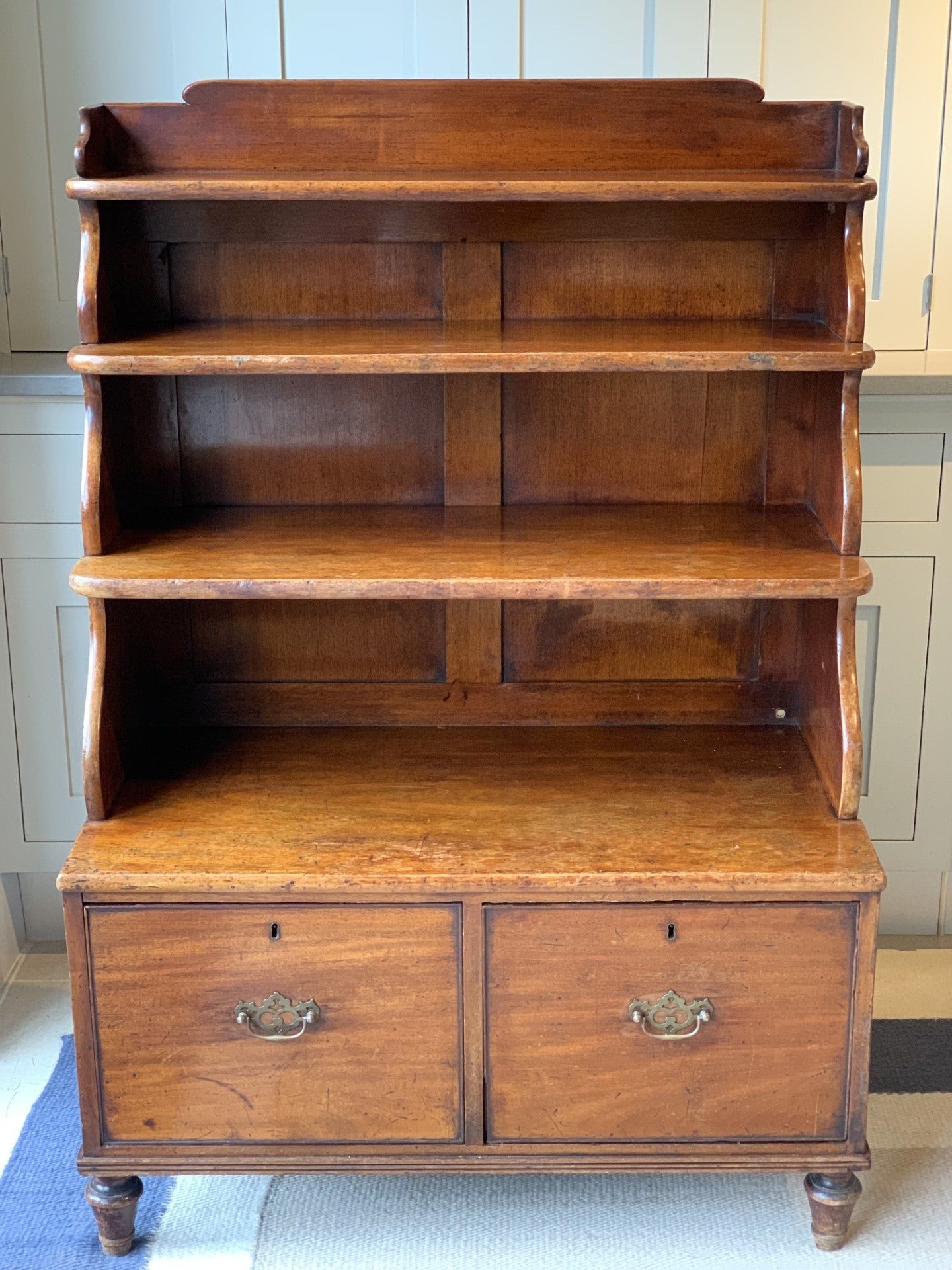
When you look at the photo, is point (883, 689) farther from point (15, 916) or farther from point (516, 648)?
point (15, 916)

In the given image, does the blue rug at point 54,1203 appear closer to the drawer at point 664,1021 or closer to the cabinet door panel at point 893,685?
the drawer at point 664,1021

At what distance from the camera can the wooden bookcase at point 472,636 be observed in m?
1.83

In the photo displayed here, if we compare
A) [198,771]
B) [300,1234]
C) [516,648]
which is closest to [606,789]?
[516,648]

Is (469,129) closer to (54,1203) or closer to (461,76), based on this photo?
(461,76)

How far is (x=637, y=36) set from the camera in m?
2.51

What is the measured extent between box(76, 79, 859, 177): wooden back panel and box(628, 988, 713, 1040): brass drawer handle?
1.12 metres

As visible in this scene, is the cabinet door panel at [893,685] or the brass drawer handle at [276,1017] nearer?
the brass drawer handle at [276,1017]

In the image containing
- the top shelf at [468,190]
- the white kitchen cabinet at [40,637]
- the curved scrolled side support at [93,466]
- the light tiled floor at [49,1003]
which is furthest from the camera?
the white kitchen cabinet at [40,637]

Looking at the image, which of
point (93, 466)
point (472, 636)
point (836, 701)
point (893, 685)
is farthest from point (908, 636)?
point (93, 466)

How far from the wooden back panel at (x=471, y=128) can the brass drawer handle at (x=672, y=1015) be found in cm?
112

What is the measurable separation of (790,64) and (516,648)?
3.85 ft

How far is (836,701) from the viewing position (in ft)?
6.38

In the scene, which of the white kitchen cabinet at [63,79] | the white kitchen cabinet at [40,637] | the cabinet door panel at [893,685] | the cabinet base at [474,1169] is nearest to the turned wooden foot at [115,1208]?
the cabinet base at [474,1169]

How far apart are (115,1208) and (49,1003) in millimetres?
683
